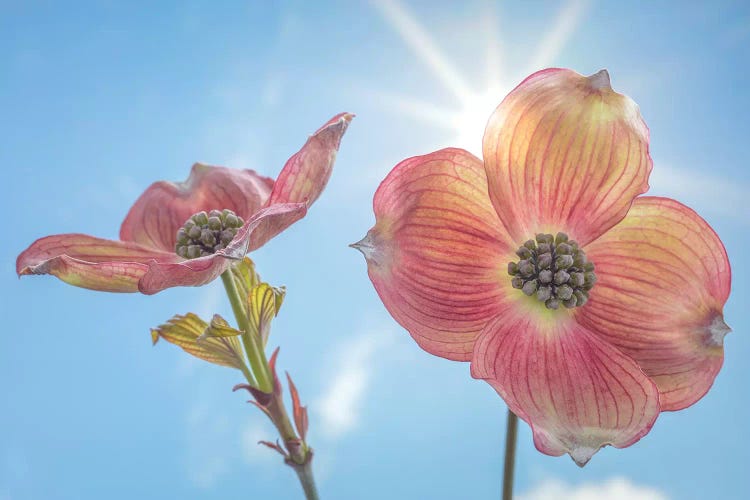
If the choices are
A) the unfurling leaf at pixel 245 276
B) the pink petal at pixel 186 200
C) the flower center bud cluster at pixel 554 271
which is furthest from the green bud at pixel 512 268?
the pink petal at pixel 186 200

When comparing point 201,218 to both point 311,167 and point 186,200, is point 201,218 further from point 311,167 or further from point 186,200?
point 311,167

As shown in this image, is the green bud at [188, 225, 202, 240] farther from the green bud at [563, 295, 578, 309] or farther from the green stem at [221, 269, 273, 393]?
the green bud at [563, 295, 578, 309]

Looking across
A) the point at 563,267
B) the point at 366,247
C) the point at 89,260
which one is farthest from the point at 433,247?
the point at 89,260

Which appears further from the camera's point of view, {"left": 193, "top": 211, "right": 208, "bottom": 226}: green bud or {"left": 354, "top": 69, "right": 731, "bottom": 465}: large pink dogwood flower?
{"left": 193, "top": 211, "right": 208, "bottom": 226}: green bud

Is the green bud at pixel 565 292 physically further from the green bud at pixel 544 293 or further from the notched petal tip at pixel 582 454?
the notched petal tip at pixel 582 454

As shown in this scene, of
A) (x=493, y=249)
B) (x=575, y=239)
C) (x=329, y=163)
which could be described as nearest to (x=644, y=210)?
(x=575, y=239)

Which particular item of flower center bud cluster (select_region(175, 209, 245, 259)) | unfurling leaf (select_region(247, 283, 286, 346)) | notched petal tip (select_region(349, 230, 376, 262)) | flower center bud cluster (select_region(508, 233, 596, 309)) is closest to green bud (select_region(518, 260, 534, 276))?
flower center bud cluster (select_region(508, 233, 596, 309))
